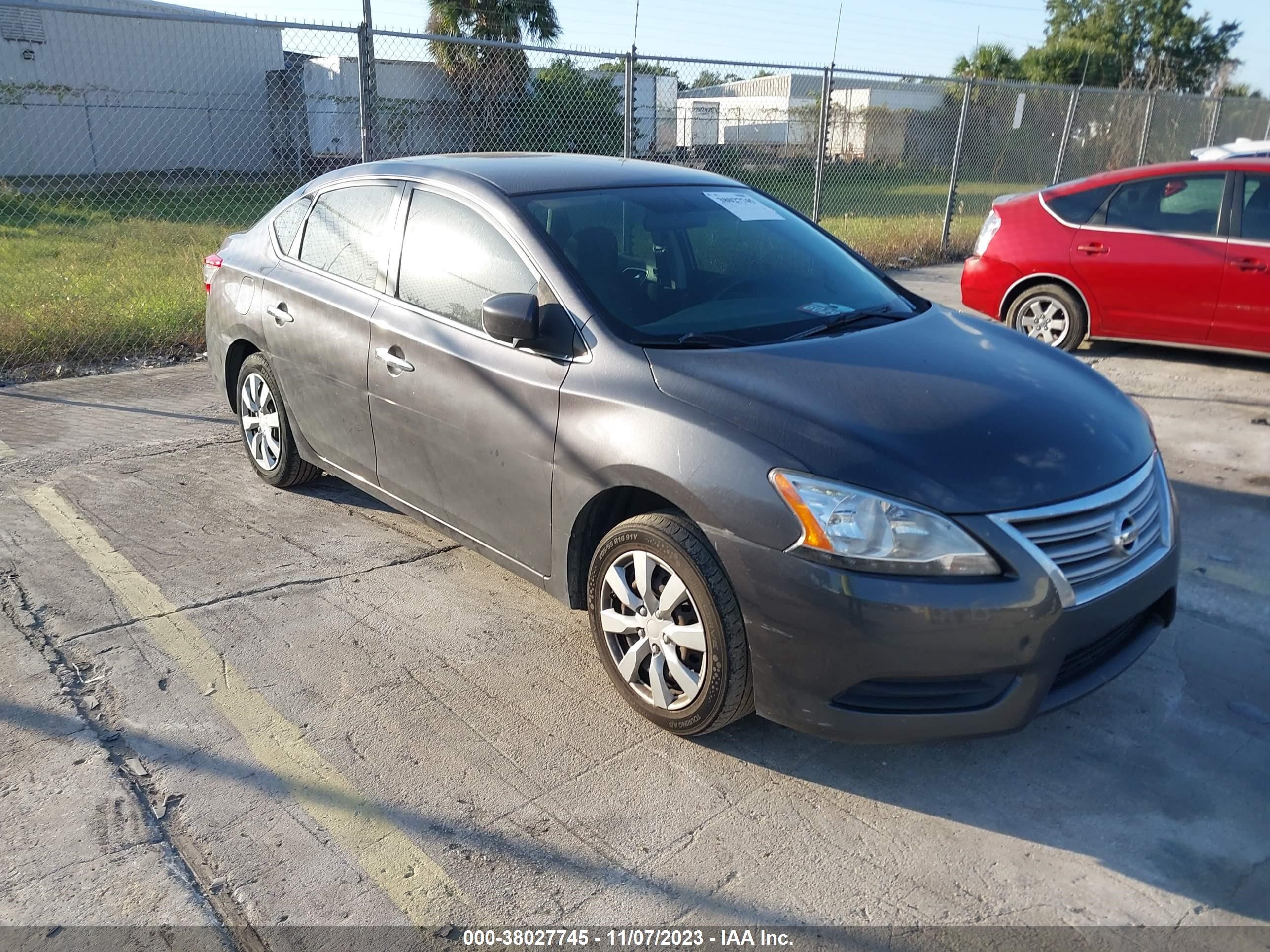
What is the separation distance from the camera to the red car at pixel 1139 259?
724cm

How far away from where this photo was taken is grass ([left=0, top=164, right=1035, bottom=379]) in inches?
313

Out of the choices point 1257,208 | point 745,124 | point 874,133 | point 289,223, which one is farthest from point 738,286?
point 874,133

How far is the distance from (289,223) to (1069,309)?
19.4 feet

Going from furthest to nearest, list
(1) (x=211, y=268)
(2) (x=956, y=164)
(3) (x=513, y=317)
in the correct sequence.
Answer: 1. (2) (x=956, y=164)
2. (1) (x=211, y=268)
3. (3) (x=513, y=317)

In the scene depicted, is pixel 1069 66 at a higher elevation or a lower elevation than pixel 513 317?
higher

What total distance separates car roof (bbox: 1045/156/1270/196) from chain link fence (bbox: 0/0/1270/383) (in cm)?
356

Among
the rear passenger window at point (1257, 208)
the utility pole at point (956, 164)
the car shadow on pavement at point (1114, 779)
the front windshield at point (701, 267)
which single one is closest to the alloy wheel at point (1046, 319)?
the rear passenger window at point (1257, 208)

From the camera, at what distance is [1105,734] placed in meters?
3.32

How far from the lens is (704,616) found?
2998 mm

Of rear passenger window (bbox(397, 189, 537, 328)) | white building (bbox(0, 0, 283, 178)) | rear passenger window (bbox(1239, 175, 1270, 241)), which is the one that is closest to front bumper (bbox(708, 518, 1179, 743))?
rear passenger window (bbox(397, 189, 537, 328))

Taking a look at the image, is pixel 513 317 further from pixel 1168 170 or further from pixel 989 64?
pixel 989 64

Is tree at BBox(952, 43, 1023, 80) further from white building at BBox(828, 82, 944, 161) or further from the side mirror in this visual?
the side mirror

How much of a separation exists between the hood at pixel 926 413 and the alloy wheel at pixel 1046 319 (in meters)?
4.70

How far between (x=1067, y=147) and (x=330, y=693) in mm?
15775
